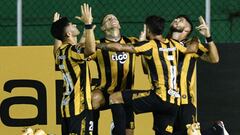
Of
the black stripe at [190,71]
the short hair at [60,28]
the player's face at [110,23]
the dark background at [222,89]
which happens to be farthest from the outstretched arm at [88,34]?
the dark background at [222,89]

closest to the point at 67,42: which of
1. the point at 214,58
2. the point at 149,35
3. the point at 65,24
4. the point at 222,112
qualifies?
the point at 65,24

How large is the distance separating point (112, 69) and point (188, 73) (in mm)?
968

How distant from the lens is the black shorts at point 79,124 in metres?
11.7

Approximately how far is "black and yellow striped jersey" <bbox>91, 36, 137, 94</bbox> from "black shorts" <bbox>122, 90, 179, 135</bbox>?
2.14ft

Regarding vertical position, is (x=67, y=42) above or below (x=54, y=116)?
above

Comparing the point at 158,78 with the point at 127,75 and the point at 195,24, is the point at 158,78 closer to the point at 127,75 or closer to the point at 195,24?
the point at 127,75

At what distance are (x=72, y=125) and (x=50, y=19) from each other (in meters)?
3.72

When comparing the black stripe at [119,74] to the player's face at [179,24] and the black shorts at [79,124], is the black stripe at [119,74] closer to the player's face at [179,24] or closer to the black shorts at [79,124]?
the player's face at [179,24]

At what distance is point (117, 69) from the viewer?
12.8 metres

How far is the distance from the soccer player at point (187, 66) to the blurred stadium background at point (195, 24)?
110cm

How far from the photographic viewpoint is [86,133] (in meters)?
11.7

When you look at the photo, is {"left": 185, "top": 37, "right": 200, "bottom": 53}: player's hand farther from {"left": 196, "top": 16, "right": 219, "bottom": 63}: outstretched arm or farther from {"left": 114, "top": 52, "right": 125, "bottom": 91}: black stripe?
{"left": 114, "top": 52, "right": 125, "bottom": 91}: black stripe

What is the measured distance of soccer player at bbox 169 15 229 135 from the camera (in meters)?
12.4

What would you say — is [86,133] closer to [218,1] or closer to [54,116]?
[54,116]
